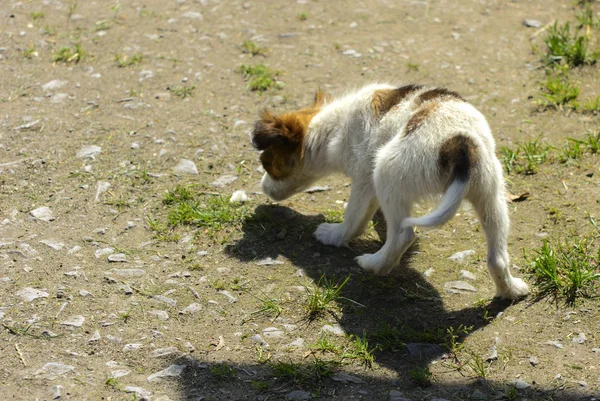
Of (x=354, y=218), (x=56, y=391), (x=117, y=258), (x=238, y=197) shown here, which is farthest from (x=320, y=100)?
(x=56, y=391)

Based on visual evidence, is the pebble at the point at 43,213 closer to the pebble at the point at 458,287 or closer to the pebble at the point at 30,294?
the pebble at the point at 30,294

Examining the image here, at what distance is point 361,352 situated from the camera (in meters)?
4.71

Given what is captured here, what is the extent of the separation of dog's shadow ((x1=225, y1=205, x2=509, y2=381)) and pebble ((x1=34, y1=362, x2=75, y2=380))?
167 centimetres

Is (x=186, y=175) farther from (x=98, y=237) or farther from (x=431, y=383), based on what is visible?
(x=431, y=383)

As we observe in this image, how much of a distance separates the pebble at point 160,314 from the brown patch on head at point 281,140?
64.2 inches

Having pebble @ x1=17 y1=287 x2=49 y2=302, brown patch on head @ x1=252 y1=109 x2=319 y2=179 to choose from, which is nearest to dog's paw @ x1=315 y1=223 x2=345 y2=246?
brown patch on head @ x1=252 y1=109 x2=319 y2=179

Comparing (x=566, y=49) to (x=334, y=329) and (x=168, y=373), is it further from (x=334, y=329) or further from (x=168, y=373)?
(x=168, y=373)

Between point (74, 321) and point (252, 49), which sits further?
point (252, 49)

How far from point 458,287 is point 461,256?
0.40 m

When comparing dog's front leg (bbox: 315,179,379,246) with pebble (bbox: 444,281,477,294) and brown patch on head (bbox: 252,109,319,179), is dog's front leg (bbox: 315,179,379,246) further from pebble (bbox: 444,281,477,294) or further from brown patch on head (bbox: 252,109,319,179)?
pebble (bbox: 444,281,477,294)

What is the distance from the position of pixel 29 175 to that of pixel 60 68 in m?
2.06

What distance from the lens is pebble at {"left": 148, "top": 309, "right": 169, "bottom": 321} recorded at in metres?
5.02

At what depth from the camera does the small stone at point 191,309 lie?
200 inches

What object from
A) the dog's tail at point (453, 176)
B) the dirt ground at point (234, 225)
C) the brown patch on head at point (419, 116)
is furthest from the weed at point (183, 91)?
the dog's tail at point (453, 176)
